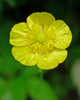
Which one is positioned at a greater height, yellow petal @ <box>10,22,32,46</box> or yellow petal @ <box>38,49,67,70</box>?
yellow petal @ <box>10,22,32,46</box>

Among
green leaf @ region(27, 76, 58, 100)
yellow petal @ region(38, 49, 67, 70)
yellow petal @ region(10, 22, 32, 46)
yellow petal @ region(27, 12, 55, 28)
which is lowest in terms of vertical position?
green leaf @ region(27, 76, 58, 100)

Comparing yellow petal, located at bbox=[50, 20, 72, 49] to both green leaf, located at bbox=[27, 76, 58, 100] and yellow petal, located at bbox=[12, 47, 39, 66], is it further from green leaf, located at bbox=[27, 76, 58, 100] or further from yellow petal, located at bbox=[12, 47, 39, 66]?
green leaf, located at bbox=[27, 76, 58, 100]

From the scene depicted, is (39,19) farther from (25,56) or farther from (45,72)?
(45,72)

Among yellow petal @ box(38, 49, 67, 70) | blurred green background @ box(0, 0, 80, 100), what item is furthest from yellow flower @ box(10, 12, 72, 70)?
blurred green background @ box(0, 0, 80, 100)

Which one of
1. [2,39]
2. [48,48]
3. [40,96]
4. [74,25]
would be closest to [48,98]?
[40,96]

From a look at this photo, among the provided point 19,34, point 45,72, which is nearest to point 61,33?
point 19,34

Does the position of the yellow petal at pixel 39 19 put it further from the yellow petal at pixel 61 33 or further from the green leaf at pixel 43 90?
the green leaf at pixel 43 90

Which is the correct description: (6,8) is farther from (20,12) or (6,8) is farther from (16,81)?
(16,81)
